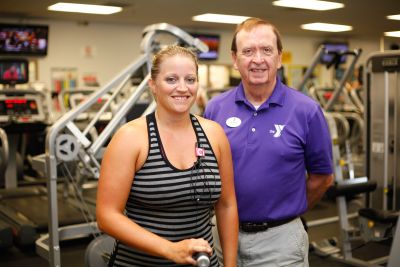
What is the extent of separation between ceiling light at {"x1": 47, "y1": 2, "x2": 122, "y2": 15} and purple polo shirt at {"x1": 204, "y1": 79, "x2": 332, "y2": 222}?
6.68 m

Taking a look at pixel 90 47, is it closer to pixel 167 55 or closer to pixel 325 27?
pixel 325 27

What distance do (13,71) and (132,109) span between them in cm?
318

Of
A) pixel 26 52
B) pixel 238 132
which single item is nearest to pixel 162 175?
pixel 238 132

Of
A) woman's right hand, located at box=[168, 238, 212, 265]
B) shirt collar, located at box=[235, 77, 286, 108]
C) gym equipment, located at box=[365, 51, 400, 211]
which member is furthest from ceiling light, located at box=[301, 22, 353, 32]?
woman's right hand, located at box=[168, 238, 212, 265]

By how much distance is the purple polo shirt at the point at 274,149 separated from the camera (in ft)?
6.43

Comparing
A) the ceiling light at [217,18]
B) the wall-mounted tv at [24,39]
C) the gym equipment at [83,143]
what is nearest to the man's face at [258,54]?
the gym equipment at [83,143]

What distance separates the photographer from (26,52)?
939 centimetres

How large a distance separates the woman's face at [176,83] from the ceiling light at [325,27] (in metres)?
9.80

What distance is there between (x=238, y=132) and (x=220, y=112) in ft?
0.54

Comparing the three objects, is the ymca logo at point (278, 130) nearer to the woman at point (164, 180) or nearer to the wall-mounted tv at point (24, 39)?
the woman at point (164, 180)

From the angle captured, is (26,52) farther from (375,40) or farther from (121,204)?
(375,40)

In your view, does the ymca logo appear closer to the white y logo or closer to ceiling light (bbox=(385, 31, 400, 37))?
the white y logo

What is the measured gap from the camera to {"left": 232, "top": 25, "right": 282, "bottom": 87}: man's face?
6.47ft

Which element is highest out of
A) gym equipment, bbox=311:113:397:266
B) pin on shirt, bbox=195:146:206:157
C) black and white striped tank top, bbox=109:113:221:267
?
pin on shirt, bbox=195:146:206:157
